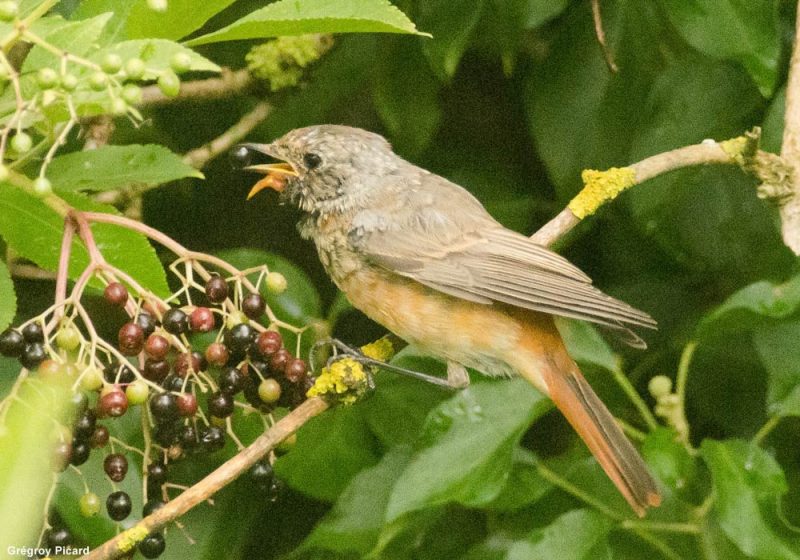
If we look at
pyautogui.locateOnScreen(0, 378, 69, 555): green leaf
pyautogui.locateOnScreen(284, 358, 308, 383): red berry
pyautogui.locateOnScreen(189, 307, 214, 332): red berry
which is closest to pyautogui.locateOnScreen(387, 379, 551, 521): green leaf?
pyautogui.locateOnScreen(284, 358, 308, 383): red berry

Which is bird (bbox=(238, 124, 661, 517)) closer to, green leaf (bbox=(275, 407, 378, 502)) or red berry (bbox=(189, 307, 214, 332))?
green leaf (bbox=(275, 407, 378, 502))

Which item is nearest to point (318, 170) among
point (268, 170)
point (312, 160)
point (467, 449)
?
point (312, 160)

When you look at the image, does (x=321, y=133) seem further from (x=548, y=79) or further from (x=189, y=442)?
(x=189, y=442)

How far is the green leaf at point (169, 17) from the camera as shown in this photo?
1771 mm

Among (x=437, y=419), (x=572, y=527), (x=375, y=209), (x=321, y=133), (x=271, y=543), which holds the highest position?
(x=321, y=133)

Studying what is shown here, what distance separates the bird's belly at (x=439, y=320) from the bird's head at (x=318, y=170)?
298 millimetres

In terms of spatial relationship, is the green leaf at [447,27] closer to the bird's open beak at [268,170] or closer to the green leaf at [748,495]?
the bird's open beak at [268,170]

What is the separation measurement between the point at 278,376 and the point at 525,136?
1994 mm

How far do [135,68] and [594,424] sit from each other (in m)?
1.61

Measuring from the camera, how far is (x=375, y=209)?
2.94 metres

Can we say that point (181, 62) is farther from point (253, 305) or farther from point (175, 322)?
point (253, 305)

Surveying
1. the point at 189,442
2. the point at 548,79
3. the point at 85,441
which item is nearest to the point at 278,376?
the point at 189,442

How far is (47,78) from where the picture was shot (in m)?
1.46

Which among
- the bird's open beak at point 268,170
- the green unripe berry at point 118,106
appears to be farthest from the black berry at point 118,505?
the bird's open beak at point 268,170
